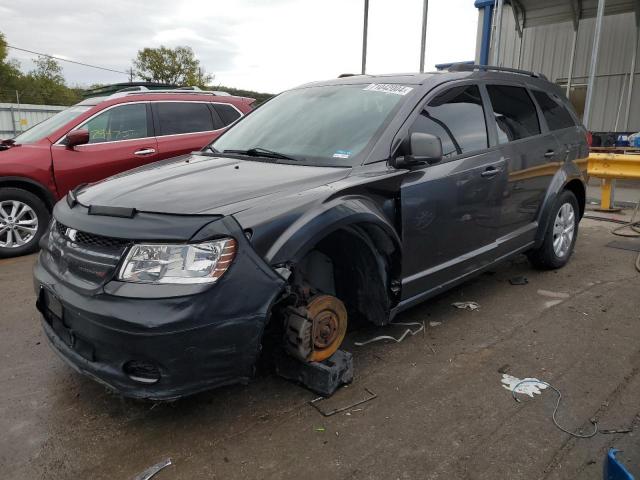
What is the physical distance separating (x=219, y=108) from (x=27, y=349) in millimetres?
4729

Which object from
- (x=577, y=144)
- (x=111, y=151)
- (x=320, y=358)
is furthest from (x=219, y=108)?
(x=320, y=358)

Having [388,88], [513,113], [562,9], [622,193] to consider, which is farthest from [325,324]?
[562,9]

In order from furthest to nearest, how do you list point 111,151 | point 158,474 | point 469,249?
point 111,151 < point 469,249 < point 158,474

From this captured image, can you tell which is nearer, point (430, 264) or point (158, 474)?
point (158, 474)

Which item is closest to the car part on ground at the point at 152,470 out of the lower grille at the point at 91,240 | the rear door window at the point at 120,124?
the lower grille at the point at 91,240

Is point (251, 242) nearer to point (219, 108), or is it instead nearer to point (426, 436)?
point (426, 436)

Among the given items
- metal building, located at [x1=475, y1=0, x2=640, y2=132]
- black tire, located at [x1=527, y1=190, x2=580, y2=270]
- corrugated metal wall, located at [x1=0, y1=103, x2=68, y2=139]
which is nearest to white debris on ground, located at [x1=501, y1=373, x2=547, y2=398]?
black tire, located at [x1=527, y1=190, x2=580, y2=270]

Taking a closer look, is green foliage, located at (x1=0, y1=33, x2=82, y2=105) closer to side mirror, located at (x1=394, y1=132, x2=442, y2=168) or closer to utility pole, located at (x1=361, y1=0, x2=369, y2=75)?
utility pole, located at (x1=361, y1=0, x2=369, y2=75)

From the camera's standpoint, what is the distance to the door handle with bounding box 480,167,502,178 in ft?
12.1

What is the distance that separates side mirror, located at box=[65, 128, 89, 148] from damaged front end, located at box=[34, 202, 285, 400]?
3.96 metres

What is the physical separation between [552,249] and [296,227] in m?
3.36

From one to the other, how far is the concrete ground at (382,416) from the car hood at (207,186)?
1096mm

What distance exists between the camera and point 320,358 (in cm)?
283

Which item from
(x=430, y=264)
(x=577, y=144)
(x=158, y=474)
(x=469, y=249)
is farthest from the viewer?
(x=577, y=144)
